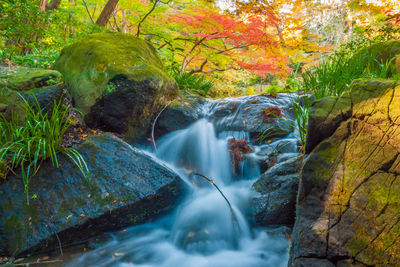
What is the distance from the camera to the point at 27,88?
288 cm

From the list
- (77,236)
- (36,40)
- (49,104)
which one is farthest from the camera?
(36,40)

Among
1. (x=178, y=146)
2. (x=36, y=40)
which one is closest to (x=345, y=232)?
(x=178, y=146)

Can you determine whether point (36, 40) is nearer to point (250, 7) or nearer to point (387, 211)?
point (250, 7)

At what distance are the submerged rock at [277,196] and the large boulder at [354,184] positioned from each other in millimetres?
801

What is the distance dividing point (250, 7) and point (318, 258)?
17.5ft

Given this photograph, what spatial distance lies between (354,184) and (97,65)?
366 centimetres

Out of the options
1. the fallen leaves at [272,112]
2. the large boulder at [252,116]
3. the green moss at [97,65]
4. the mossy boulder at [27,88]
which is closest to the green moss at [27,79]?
the mossy boulder at [27,88]

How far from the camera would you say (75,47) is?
409 centimetres

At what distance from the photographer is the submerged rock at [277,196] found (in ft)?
8.13

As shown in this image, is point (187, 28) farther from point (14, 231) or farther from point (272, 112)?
point (14, 231)

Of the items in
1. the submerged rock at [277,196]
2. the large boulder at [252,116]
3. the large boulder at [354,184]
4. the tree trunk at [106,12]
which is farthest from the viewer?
the tree trunk at [106,12]

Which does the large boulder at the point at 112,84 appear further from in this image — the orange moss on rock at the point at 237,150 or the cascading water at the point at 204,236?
the orange moss on rock at the point at 237,150

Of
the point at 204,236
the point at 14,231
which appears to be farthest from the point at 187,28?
the point at 14,231

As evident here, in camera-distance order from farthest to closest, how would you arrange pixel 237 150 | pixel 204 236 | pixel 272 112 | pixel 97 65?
pixel 272 112
pixel 237 150
pixel 97 65
pixel 204 236
